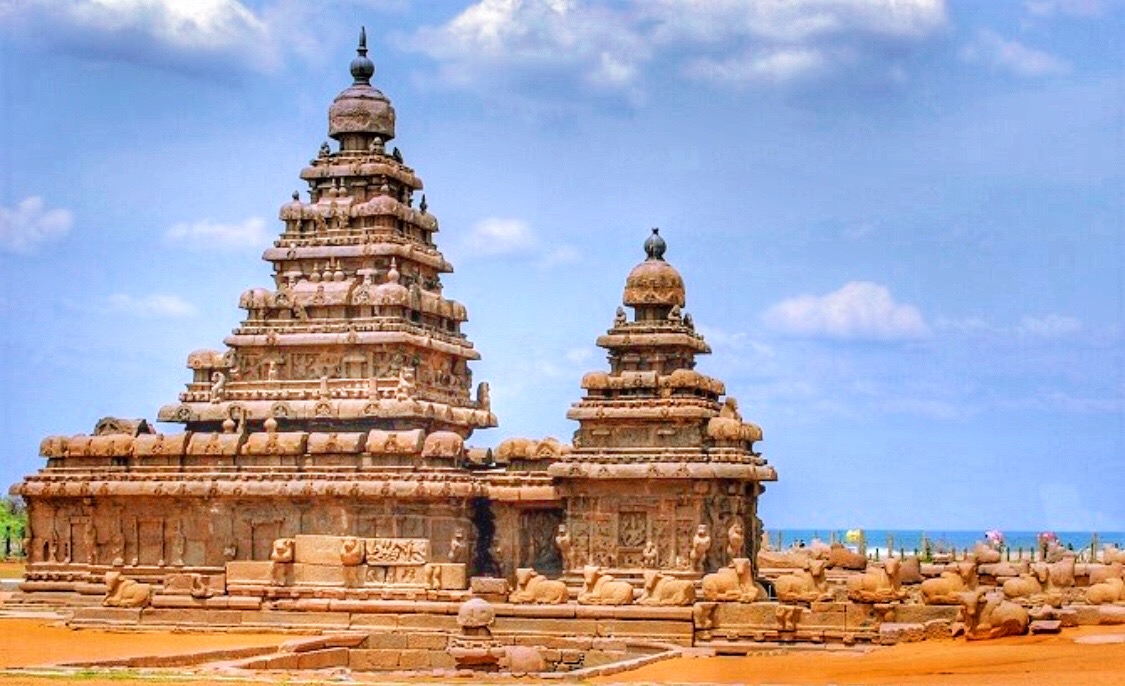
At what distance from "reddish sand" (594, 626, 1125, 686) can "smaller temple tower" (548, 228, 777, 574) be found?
13370mm

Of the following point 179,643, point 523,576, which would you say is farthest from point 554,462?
point 179,643

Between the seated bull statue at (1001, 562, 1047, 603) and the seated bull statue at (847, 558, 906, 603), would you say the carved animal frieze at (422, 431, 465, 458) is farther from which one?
the seated bull statue at (1001, 562, 1047, 603)

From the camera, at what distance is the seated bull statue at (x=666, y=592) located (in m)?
49.7

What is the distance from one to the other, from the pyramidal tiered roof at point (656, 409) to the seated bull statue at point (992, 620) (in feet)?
49.3

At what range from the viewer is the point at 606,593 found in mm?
50281

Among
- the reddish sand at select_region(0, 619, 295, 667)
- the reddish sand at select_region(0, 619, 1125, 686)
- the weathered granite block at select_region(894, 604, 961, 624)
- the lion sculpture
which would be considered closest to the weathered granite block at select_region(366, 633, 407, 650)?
the reddish sand at select_region(0, 619, 295, 667)

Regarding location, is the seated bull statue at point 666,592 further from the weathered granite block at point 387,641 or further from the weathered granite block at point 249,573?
the weathered granite block at point 249,573

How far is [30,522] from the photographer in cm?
6347

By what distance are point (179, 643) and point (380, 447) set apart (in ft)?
37.8

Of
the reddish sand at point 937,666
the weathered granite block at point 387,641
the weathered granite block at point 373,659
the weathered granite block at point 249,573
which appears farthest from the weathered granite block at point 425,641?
the weathered granite block at point 249,573

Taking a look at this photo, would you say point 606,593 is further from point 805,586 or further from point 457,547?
point 457,547

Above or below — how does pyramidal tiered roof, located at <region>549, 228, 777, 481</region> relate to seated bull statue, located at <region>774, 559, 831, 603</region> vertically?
above

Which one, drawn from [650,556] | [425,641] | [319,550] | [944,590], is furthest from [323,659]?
[650,556]

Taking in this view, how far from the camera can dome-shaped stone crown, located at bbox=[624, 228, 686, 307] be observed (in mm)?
61125
